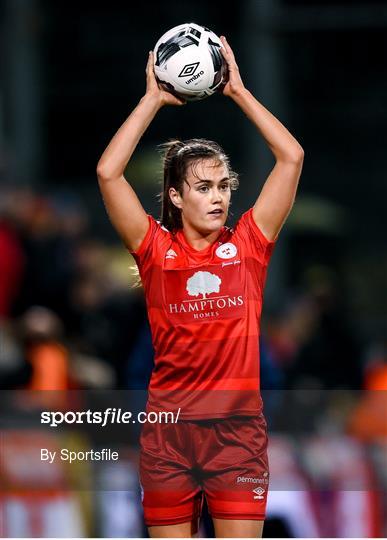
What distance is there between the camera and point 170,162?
5852 millimetres

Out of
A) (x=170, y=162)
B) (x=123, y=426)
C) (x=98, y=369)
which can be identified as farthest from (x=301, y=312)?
(x=170, y=162)

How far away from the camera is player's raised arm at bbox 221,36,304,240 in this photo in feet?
18.5

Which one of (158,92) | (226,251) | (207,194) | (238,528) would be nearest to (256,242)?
(226,251)

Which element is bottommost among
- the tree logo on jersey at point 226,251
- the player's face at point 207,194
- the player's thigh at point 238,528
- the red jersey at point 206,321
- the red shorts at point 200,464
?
the player's thigh at point 238,528

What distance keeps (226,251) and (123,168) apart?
1.75 ft

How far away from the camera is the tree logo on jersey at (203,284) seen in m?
5.61

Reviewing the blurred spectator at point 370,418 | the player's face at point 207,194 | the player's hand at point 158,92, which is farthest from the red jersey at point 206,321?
the blurred spectator at point 370,418

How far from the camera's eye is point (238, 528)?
217 inches

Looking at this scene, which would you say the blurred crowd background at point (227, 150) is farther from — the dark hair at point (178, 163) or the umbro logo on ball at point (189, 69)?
the umbro logo on ball at point (189, 69)

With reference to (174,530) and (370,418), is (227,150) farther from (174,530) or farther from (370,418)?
(174,530)

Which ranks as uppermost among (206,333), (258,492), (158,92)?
(158,92)

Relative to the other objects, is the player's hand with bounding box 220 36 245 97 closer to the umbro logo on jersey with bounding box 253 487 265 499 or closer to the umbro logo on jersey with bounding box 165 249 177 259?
the umbro logo on jersey with bounding box 165 249 177 259

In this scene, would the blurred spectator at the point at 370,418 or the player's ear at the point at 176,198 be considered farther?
A: the blurred spectator at the point at 370,418

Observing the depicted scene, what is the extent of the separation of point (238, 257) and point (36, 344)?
365 cm
